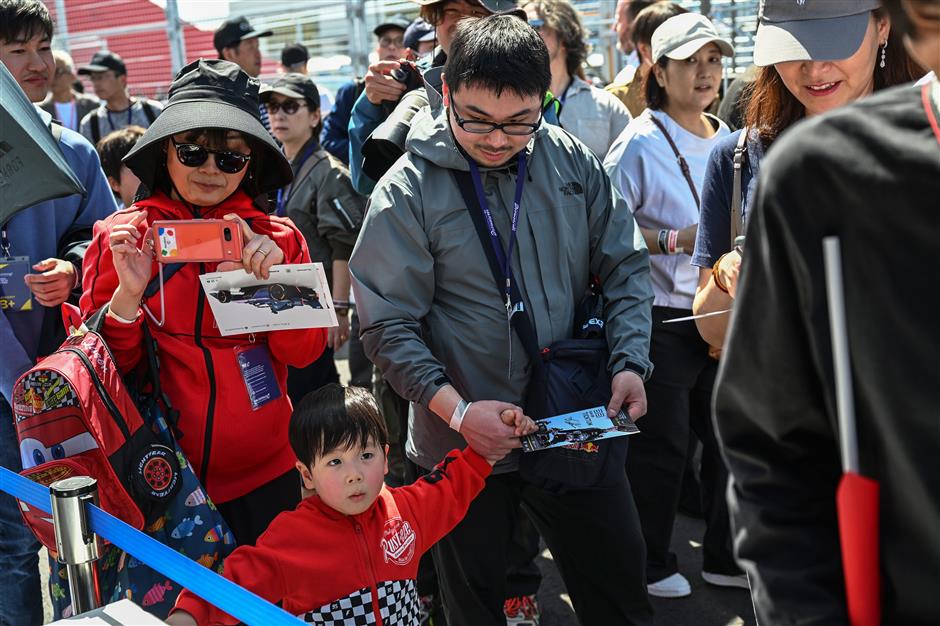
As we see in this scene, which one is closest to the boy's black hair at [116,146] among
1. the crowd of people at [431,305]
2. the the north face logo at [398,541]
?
the crowd of people at [431,305]

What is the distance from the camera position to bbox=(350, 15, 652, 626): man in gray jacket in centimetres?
264

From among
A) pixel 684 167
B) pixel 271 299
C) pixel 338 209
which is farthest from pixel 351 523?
pixel 338 209

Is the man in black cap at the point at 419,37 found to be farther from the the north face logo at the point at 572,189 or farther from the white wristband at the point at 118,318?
the white wristband at the point at 118,318

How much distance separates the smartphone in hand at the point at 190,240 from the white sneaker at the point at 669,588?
91.1 inches

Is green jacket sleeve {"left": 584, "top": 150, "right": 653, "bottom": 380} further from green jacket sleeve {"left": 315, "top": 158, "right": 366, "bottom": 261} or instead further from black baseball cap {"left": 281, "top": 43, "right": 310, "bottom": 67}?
black baseball cap {"left": 281, "top": 43, "right": 310, "bottom": 67}

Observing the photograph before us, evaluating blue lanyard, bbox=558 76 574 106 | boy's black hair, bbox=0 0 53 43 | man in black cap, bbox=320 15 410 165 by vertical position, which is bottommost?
man in black cap, bbox=320 15 410 165

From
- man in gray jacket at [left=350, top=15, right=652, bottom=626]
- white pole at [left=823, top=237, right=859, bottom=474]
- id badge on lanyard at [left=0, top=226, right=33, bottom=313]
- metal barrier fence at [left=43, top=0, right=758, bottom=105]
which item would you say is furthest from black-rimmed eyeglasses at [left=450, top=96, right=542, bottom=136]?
metal barrier fence at [left=43, top=0, right=758, bottom=105]

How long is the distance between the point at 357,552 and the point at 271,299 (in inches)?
29.4

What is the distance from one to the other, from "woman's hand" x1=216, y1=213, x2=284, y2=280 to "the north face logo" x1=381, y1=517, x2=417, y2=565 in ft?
2.54

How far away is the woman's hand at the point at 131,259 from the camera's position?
260 centimetres

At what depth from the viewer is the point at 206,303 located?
2764 millimetres

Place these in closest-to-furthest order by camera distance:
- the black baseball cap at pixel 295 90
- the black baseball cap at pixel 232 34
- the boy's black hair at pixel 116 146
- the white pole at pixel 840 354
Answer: the white pole at pixel 840 354
the boy's black hair at pixel 116 146
the black baseball cap at pixel 295 90
the black baseball cap at pixel 232 34

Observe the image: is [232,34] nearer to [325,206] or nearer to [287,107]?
[287,107]

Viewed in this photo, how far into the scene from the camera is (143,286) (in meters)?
2.62
